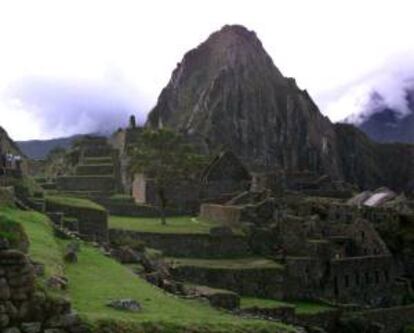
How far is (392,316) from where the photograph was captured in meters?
39.1

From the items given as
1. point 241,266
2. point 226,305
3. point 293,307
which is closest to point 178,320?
point 226,305

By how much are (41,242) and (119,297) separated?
565cm

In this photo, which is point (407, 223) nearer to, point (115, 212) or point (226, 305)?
point (115, 212)

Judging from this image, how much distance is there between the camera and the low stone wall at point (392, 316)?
3772 centimetres

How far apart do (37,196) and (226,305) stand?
11.5 meters

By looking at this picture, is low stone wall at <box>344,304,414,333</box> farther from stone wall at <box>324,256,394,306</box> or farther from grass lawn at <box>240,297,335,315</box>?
stone wall at <box>324,256,394,306</box>

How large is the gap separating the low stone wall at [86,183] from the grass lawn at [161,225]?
31.3ft

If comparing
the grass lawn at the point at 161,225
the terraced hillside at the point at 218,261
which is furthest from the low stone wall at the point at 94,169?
the terraced hillside at the point at 218,261

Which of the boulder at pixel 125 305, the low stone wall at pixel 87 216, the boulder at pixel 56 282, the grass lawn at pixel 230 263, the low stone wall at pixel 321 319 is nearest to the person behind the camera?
the boulder at pixel 125 305

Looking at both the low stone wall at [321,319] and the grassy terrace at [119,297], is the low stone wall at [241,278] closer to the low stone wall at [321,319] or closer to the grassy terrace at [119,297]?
the low stone wall at [321,319]

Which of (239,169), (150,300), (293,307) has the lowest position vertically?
(293,307)

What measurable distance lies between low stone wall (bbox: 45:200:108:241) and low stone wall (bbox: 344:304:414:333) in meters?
12.4

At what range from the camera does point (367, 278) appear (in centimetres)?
4375

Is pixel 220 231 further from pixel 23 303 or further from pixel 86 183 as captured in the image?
pixel 23 303
